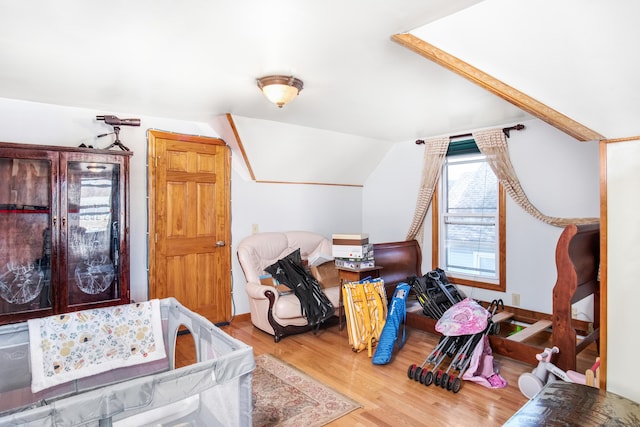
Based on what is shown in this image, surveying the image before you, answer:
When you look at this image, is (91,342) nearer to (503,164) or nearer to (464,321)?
(464,321)

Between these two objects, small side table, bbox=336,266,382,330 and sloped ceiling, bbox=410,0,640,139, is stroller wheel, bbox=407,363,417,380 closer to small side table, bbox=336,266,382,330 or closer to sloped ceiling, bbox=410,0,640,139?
small side table, bbox=336,266,382,330

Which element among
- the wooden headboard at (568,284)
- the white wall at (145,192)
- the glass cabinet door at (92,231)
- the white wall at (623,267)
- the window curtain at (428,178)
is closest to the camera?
the white wall at (623,267)

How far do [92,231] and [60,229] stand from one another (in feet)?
0.83

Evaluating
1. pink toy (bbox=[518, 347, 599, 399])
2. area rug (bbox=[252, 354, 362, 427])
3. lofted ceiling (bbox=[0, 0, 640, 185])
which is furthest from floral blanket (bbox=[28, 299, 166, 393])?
pink toy (bbox=[518, 347, 599, 399])

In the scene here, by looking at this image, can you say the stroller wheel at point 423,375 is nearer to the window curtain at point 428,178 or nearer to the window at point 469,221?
the window at point 469,221

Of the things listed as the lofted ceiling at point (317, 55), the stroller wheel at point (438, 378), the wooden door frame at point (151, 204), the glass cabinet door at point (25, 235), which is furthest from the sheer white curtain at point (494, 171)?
the glass cabinet door at point (25, 235)

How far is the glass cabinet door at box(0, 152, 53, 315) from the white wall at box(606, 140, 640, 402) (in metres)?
3.58

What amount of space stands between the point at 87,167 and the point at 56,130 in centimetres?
52

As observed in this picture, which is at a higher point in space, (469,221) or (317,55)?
(317,55)

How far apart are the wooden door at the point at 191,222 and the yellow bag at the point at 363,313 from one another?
1.53m

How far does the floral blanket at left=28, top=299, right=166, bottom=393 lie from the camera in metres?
2.01

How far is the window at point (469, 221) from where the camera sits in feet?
14.3

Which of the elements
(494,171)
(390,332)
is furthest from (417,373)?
(494,171)

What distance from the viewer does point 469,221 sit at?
460 centimetres
